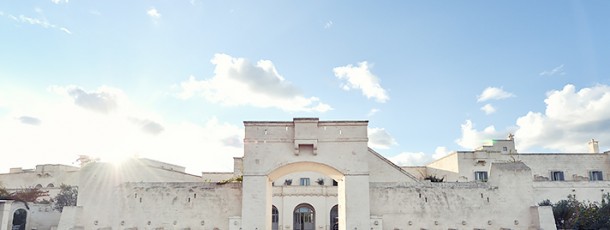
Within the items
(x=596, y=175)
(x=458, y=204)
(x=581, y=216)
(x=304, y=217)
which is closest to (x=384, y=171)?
(x=458, y=204)

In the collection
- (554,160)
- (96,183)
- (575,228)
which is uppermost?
(554,160)

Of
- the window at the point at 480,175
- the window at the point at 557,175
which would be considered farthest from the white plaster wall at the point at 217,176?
the window at the point at 557,175

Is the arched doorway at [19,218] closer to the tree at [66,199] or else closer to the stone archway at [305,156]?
the tree at [66,199]

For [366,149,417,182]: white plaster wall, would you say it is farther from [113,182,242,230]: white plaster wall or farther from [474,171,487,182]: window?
[113,182,242,230]: white plaster wall

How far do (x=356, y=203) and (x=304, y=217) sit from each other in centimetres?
1574

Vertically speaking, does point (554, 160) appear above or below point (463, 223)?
above

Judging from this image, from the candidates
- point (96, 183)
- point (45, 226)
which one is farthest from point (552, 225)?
point (45, 226)

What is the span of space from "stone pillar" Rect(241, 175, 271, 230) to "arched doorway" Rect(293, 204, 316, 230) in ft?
49.0

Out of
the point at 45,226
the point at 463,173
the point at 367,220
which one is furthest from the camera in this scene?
the point at 463,173

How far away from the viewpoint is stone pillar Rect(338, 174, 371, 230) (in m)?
22.8

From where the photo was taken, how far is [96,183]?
979 inches

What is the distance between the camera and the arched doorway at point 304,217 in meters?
37.8

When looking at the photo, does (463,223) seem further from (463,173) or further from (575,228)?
(463,173)

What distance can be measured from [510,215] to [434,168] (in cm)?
1780
